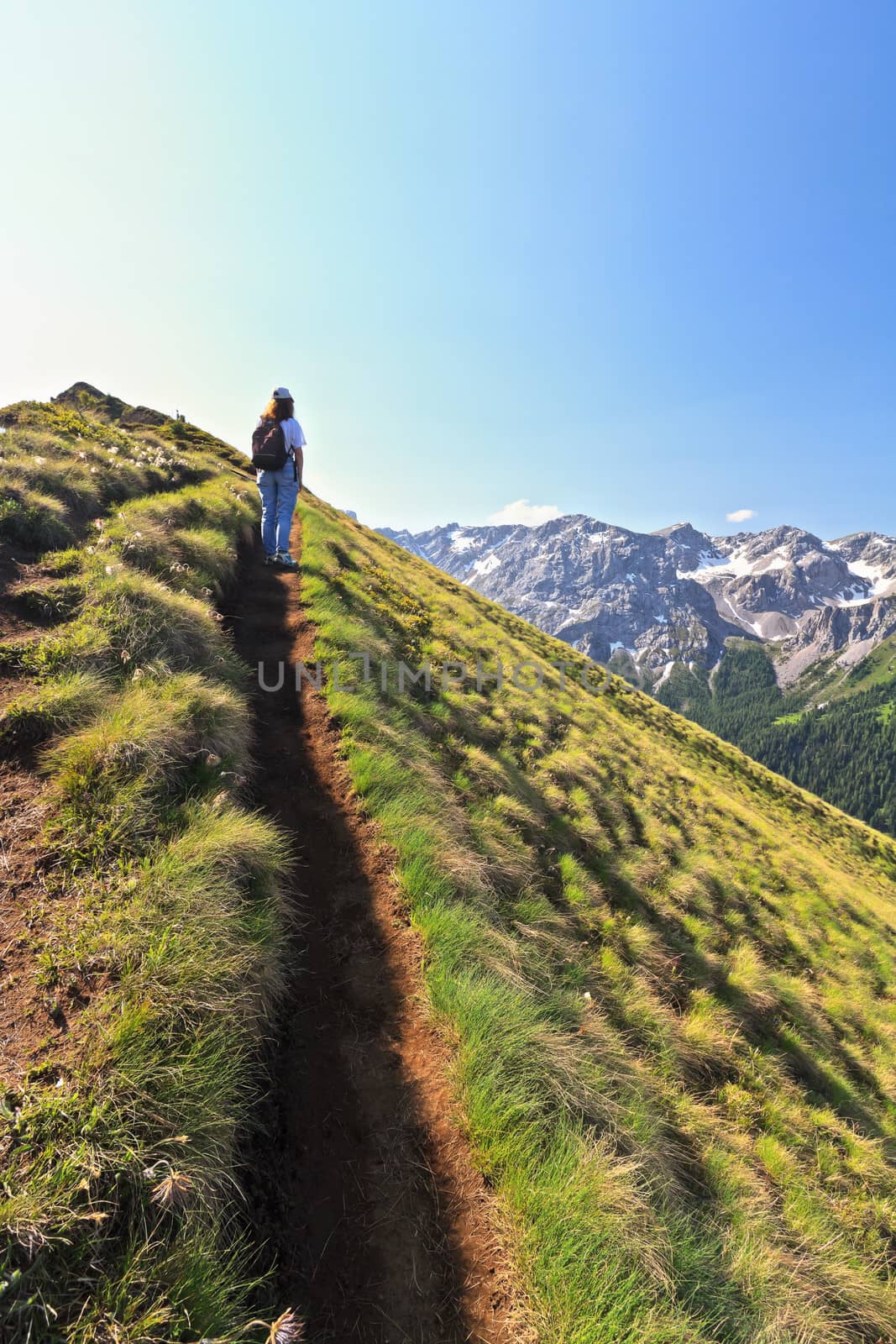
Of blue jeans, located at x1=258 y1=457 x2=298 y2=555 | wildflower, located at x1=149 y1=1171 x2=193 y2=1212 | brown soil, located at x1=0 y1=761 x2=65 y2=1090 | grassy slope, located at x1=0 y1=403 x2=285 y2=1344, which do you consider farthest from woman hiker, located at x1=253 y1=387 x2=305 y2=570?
wildflower, located at x1=149 y1=1171 x2=193 y2=1212

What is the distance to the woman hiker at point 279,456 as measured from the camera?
509 inches

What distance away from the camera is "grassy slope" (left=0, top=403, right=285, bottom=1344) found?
7.24ft

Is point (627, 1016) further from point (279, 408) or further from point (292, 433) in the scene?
point (279, 408)

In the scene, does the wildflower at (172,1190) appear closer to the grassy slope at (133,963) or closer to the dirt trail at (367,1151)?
the grassy slope at (133,963)

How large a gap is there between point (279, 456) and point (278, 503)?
5.08 ft

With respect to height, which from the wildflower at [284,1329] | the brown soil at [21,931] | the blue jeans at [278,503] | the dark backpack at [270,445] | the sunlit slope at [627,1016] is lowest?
the sunlit slope at [627,1016]

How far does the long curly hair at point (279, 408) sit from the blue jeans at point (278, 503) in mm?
1134

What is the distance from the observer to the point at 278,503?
1416 centimetres

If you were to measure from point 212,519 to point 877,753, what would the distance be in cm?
25329

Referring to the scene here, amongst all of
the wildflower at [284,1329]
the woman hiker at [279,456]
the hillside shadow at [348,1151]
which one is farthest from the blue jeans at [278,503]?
the wildflower at [284,1329]

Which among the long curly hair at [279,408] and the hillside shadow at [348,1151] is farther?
the long curly hair at [279,408]

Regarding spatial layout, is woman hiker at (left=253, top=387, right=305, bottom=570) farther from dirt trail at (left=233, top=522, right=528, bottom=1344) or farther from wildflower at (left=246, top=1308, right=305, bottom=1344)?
wildflower at (left=246, top=1308, right=305, bottom=1344)

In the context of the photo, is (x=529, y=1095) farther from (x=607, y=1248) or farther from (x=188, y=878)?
(x=188, y=878)

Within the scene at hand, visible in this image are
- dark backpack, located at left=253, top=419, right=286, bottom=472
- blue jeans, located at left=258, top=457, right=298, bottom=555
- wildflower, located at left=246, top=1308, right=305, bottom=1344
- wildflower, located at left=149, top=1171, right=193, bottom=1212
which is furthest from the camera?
blue jeans, located at left=258, top=457, right=298, bottom=555
